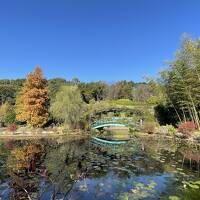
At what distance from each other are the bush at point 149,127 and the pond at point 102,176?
15.5 meters

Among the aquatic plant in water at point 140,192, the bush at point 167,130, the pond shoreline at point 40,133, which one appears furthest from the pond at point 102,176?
the pond shoreline at point 40,133

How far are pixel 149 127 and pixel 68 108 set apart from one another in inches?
394

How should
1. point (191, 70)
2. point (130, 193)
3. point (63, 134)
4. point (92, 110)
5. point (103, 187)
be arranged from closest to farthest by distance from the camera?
point (130, 193) → point (103, 187) → point (191, 70) → point (63, 134) → point (92, 110)

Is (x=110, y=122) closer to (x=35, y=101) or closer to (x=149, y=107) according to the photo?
(x=149, y=107)

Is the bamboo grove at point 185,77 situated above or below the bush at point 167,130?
above

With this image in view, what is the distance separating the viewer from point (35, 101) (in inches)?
1403

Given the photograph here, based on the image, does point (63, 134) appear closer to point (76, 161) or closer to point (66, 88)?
point (66, 88)

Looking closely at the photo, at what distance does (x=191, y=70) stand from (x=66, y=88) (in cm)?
1626

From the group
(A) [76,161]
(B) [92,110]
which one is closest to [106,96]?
(B) [92,110]

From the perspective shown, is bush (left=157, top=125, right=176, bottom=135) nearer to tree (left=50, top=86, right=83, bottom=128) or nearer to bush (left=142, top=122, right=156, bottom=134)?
bush (left=142, top=122, right=156, bottom=134)

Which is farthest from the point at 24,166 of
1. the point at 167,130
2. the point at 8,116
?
the point at 8,116

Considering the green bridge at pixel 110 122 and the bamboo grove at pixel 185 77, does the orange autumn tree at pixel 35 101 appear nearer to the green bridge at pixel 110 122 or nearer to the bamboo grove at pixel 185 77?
the green bridge at pixel 110 122

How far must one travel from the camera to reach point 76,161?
53.4 feet

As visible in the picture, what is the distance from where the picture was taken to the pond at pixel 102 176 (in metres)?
9.27
